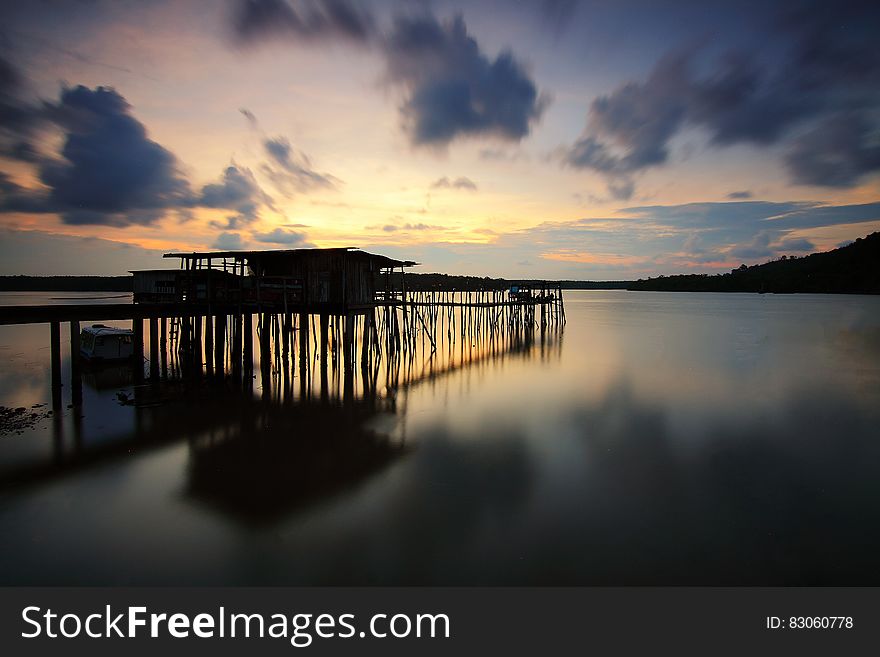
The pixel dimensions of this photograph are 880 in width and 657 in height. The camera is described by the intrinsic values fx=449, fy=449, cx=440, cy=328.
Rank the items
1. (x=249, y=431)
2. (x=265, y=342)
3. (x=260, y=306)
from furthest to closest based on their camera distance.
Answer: (x=265, y=342) < (x=260, y=306) < (x=249, y=431)

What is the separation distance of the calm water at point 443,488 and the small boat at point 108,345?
4.18 metres

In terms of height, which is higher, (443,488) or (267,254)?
(267,254)

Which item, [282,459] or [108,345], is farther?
[108,345]

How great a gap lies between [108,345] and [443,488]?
18.9 m

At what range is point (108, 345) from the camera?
64.3ft

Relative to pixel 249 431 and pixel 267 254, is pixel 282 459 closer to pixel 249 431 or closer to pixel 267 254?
pixel 249 431

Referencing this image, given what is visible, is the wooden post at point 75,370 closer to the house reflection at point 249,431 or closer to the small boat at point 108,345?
the house reflection at point 249,431

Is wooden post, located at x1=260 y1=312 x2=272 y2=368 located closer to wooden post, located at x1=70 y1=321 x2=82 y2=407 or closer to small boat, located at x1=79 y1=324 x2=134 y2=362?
wooden post, located at x1=70 y1=321 x2=82 y2=407

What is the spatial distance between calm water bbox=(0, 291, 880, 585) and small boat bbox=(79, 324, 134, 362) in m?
4.18

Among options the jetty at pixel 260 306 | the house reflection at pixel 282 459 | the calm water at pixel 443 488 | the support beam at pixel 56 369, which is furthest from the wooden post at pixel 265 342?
the support beam at pixel 56 369

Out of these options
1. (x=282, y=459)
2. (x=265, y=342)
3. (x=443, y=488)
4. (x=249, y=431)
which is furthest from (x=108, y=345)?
(x=443, y=488)

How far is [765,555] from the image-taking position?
18.7 ft

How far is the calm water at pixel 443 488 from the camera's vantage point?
18.1 ft

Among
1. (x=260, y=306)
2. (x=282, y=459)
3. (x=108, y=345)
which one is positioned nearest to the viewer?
(x=282, y=459)
